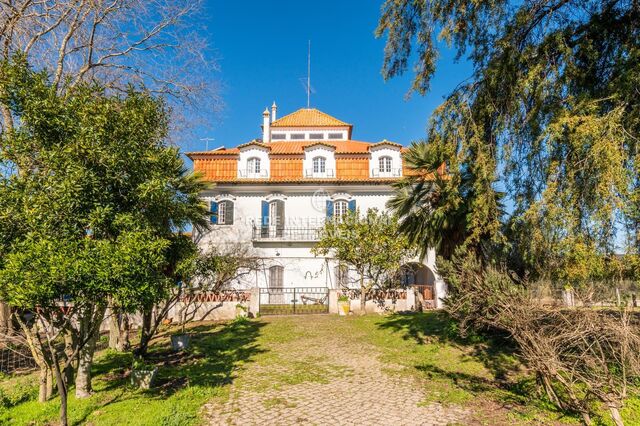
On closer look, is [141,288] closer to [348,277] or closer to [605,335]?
[605,335]

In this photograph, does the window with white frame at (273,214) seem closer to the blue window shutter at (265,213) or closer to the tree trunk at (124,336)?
the blue window shutter at (265,213)

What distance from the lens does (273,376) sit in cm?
845

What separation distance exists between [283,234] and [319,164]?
502 cm

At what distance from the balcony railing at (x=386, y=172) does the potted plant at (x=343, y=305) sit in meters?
8.83

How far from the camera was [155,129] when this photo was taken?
23.0 feet

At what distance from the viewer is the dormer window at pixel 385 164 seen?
23.7 metres

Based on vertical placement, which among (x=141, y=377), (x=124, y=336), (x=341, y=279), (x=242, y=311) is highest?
(x=341, y=279)

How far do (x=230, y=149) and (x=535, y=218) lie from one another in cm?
2196

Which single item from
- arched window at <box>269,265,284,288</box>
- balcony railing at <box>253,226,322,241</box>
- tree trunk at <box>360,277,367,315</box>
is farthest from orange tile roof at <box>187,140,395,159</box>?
tree trunk at <box>360,277,367,315</box>

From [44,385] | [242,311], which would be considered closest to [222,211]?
[242,311]

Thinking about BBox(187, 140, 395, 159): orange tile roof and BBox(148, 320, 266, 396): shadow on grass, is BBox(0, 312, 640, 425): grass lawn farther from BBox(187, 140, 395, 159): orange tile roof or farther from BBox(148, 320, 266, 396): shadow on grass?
BBox(187, 140, 395, 159): orange tile roof

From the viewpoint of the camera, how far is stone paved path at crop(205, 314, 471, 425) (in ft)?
19.9

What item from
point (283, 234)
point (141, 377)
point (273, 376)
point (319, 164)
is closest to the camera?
point (141, 377)

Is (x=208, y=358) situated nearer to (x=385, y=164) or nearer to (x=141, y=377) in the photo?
(x=141, y=377)
